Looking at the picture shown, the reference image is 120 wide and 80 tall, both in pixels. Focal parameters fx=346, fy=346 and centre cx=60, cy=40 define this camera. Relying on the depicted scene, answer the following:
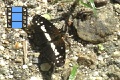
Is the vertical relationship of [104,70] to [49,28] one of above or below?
below

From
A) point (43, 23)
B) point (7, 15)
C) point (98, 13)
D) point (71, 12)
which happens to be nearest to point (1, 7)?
point (7, 15)

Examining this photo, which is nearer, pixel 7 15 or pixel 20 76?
pixel 20 76

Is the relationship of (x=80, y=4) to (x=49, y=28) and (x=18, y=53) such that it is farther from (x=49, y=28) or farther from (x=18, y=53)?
(x=18, y=53)

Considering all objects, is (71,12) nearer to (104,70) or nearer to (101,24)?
(101,24)

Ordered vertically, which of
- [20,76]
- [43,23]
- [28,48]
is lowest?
[20,76]
